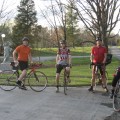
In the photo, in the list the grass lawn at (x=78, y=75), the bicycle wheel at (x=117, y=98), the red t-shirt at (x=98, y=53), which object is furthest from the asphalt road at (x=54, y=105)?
the grass lawn at (x=78, y=75)

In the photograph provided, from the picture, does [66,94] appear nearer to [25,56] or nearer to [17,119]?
[25,56]

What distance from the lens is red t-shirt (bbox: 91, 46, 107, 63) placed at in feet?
39.2

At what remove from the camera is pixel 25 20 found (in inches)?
2835

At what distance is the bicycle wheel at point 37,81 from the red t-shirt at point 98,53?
1.84m

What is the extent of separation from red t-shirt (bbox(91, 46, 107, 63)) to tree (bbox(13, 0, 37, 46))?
187 feet

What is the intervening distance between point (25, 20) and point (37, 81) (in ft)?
199

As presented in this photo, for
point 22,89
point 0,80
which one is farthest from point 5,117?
point 0,80

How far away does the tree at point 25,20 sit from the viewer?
69.6m

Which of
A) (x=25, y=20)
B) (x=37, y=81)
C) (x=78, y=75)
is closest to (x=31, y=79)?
(x=37, y=81)

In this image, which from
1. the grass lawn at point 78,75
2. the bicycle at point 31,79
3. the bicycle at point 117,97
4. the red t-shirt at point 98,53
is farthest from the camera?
the grass lawn at point 78,75

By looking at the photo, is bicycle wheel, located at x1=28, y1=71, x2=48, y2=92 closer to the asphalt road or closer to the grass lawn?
the asphalt road

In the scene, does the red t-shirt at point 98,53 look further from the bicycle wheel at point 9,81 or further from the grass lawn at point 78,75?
the bicycle wheel at point 9,81

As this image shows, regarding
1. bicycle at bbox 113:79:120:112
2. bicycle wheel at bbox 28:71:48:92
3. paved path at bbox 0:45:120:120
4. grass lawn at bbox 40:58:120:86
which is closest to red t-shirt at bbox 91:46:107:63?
paved path at bbox 0:45:120:120

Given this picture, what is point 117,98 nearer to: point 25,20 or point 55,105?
point 55,105
